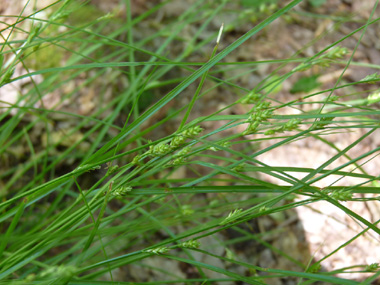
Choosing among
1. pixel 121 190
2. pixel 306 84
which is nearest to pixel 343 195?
pixel 121 190

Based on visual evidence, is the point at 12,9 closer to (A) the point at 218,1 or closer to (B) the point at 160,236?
(A) the point at 218,1

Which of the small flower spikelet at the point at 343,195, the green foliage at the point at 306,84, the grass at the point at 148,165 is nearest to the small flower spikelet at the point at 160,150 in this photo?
the grass at the point at 148,165

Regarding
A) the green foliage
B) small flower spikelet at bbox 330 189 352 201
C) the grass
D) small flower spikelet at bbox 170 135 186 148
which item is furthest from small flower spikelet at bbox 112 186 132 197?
the green foliage

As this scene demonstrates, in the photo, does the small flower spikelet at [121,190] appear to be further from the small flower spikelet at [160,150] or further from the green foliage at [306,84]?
the green foliage at [306,84]

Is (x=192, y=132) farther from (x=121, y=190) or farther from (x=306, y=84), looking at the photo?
(x=306, y=84)

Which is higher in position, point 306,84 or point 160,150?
point 306,84

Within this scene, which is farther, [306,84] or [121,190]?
[306,84]

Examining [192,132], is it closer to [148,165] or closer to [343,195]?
[148,165]

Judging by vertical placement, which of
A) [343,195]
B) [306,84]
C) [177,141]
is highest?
[306,84]
